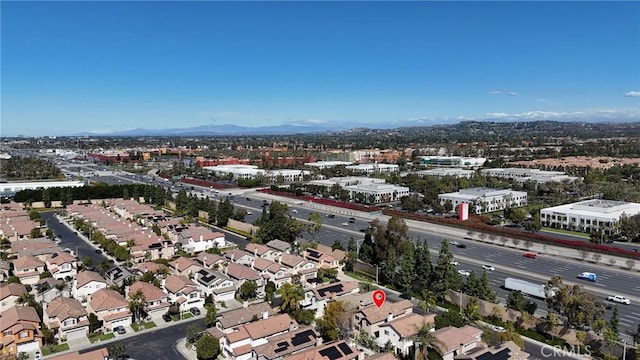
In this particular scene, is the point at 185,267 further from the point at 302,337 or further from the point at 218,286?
the point at 302,337

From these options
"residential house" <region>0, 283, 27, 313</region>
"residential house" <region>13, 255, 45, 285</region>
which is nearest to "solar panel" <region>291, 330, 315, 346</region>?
"residential house" <region>0, 283, 27, 313</region>

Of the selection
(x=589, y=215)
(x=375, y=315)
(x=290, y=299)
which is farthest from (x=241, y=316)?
(x=589, y=215)

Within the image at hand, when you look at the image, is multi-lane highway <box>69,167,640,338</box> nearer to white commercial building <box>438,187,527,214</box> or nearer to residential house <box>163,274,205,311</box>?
white commercial building <box>438,187,527,214</box>

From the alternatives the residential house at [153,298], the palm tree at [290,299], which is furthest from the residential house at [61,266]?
the palm tree at [290,299]

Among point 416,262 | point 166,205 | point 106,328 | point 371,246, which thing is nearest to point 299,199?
point 166,205

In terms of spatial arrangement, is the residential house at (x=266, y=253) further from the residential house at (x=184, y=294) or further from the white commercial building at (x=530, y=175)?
the white commercial building at (x=530, y=175)

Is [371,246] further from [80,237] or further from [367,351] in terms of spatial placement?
[80,237]
